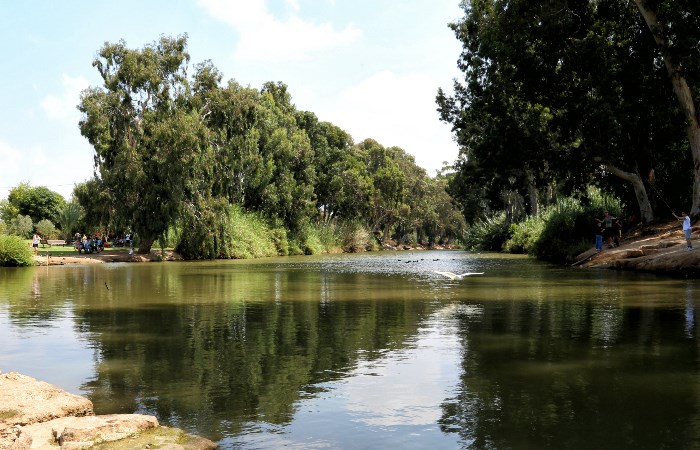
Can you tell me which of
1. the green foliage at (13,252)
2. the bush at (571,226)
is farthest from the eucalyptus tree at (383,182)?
the green foliage at (13,252)

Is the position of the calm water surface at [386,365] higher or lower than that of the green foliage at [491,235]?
lower

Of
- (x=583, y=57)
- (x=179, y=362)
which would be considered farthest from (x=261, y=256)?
(x=179, y=362)

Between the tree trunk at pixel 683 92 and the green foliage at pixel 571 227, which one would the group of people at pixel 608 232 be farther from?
the tree trunk at pixel 683 92

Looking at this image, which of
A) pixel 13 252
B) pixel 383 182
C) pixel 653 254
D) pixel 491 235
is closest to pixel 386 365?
pixel 653 254

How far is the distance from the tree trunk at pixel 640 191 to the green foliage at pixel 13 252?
30080 millimetres

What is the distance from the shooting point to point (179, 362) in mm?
9023

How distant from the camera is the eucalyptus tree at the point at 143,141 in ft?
149

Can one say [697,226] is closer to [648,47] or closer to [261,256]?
[648,47]

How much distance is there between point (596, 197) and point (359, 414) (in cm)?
4103

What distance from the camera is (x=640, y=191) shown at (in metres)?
34.8

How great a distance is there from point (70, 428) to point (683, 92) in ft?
98.6

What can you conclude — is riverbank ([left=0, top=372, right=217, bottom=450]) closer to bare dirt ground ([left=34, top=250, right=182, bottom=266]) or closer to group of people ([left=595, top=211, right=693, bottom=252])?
group of people ([left=595, top=211, right=693, bottom=252])

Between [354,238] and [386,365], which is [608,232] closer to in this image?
[386,365]

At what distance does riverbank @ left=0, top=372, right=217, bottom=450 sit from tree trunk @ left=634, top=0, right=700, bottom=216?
28.1 m
